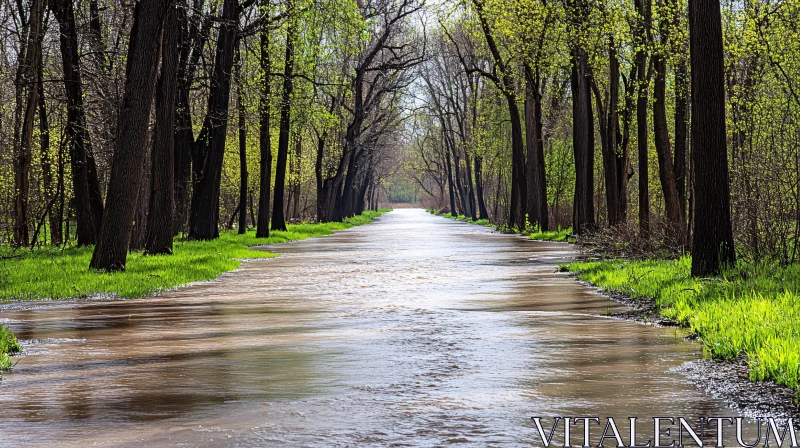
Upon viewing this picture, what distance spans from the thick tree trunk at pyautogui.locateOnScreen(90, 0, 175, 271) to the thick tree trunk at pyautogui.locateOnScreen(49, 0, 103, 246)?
5019mm

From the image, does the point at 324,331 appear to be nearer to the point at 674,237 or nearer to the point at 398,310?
the point at 398,310

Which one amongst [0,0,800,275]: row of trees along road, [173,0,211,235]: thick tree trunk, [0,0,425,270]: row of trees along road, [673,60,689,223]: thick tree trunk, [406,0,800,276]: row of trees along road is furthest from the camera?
[173,0,211,235]: thick tree trunk

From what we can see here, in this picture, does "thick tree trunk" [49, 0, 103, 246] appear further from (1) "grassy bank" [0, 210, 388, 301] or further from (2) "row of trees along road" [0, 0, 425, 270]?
(1) "grassy bank" [0, 210, 388, 301]

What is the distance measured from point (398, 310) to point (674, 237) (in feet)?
31.7

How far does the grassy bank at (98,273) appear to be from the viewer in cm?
1642

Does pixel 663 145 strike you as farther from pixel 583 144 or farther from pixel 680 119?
pixel 583 144

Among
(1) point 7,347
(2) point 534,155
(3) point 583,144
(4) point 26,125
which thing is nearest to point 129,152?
(1) point 7,347

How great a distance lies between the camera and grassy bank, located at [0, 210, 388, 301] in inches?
647

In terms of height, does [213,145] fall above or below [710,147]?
above

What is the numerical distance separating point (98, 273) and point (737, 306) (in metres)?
12.2

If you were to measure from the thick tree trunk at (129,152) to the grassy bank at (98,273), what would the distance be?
1.73 feet

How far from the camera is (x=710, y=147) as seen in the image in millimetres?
15078

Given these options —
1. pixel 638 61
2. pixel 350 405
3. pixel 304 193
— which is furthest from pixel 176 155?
pixel 304 193

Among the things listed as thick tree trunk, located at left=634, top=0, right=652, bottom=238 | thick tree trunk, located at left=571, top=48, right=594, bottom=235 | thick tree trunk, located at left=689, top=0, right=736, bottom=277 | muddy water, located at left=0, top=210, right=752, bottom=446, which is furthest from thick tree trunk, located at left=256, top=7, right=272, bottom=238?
thick tree trunk, located at left=689, top=0, right=736, bottom=277
